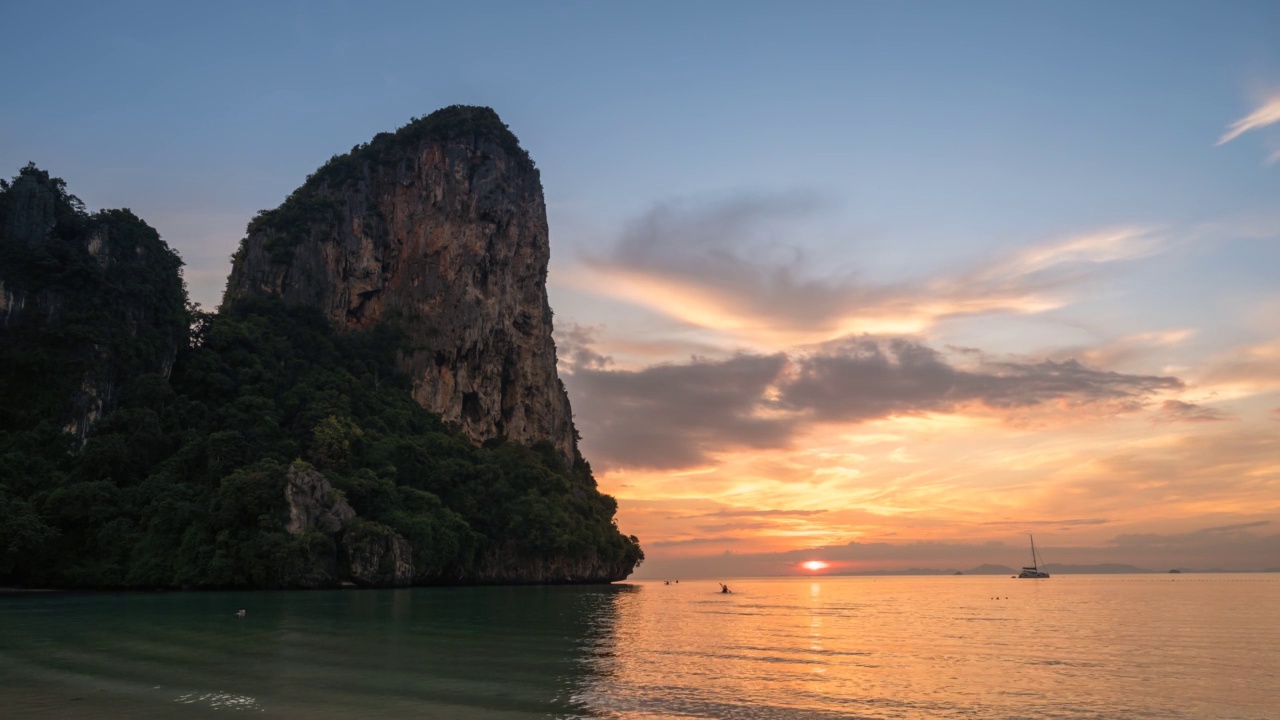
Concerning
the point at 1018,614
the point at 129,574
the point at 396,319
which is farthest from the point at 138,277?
the point at 1018,614

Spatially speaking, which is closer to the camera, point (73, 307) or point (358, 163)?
point (73, 307)

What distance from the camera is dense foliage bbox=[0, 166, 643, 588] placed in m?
59.2

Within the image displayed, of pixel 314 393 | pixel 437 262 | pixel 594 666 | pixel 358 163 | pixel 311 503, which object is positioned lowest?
pixel 594 666

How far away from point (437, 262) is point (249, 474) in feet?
178

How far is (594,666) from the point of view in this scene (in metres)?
24.3

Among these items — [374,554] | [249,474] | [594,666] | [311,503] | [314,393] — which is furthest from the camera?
[314,393]

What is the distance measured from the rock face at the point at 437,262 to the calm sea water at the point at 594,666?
215 ft

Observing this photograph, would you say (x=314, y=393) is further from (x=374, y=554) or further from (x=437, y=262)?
(x=437, y=262)

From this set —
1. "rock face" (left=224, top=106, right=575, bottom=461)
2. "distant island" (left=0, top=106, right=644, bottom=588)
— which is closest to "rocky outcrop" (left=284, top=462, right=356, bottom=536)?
"distant island" (left=0, top=106, right=644, bottom=588)

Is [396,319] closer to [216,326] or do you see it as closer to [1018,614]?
[216,326]

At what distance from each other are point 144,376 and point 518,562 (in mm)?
39792

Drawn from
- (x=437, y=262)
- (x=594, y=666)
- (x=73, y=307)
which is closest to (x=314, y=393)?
(x=73, y=307)

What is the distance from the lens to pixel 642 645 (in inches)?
Result: 1228

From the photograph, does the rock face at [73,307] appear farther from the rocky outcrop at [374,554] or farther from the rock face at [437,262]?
the rock face at [437,262]
